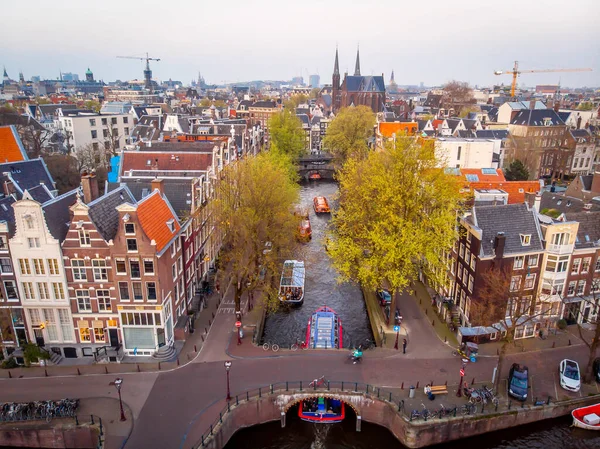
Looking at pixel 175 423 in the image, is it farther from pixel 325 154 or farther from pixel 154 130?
pixel 325 154

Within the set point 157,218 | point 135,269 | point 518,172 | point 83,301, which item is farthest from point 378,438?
point 518,172

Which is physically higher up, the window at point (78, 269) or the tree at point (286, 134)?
the tree at point (286, 134)

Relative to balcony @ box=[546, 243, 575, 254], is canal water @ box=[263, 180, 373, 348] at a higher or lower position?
lower

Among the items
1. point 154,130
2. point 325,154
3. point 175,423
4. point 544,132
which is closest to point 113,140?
point 154,130

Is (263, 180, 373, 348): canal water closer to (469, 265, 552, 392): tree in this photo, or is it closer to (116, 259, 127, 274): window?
(469, 265, 552, 392): tree

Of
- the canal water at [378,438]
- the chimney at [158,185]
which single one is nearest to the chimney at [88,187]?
the chimney at [158,185]

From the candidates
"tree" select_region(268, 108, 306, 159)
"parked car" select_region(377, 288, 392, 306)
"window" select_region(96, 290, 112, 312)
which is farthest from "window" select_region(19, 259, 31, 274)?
"tree" select_region(268, 108, 306, 159)

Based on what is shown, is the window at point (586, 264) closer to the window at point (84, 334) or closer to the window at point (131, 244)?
the window at point (131, 244)
